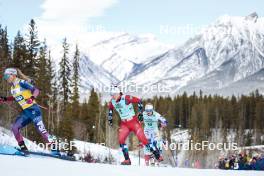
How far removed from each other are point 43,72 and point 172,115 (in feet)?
243

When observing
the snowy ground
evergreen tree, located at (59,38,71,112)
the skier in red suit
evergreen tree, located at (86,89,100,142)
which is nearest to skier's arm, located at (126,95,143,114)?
the skier in red suit

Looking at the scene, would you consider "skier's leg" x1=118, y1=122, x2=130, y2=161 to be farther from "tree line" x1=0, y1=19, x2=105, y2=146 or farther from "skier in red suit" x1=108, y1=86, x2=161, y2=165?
"tree line" x1=0, y1=19, x2=105, y2=146

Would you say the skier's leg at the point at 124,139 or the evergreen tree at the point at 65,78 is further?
the evergreen tree at the point at 65,78

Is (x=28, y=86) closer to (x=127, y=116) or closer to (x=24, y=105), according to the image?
(x=24, y=105)

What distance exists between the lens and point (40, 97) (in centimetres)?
4116

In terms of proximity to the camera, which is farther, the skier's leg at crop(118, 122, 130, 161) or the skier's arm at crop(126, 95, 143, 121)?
the skier's arm at crop(126, 95, 143, 121)

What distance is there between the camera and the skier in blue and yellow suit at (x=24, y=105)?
10.9 meters

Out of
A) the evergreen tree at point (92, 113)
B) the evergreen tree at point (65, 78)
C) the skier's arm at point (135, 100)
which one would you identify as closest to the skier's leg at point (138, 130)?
the skier's arm at point (135, 100)

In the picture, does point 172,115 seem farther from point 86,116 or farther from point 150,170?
point 150,170

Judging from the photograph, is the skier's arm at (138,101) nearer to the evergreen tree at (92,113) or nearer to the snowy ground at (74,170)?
the snowy ground at (74,170)

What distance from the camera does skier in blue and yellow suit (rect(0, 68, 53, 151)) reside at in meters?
10.9

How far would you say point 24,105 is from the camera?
1094 centimetres

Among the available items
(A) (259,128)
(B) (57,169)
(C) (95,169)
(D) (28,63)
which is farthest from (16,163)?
(A) (259,128)

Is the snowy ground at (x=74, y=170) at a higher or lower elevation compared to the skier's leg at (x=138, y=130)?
lower
